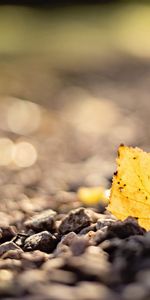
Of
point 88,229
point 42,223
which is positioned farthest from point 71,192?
point 88,229

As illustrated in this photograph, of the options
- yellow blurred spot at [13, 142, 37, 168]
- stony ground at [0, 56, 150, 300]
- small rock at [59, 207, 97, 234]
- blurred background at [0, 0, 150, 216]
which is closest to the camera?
stony ground at [0, 56, 150, 300]

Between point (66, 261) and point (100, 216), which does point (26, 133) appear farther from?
point (66, 261)

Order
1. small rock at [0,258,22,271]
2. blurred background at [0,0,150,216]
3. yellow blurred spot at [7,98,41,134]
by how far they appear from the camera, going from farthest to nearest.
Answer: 1. yellow blurred spot at [7,98,41,134]
2. blurred background at [0,0,150,216]
3. small rock at [0,258,22,271]

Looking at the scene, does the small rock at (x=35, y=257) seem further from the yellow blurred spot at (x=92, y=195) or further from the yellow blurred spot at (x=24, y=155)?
the yellow blurred spot at (x=24, y=155)

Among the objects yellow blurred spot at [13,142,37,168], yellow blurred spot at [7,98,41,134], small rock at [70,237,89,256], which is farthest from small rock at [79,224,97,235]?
yellow blurred spot at [7,98,41,134]

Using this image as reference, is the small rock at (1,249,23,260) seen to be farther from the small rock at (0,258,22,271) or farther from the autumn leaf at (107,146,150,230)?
the autumn leaf at (107,146,150,230)

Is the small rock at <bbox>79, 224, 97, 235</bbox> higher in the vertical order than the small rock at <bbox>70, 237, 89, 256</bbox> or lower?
higher

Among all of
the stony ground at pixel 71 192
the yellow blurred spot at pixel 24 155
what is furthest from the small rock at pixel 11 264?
the yellow blurred spot at pixel 24 155
